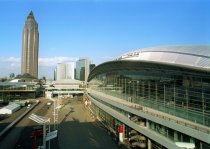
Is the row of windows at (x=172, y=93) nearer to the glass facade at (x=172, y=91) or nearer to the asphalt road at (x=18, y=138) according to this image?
the glass facade at (x=172, y=91)

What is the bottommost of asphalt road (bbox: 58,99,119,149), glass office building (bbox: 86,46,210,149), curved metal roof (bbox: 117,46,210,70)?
asphalt road (bbox: 58,99,119,149)

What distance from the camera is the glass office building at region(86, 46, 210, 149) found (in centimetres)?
1664

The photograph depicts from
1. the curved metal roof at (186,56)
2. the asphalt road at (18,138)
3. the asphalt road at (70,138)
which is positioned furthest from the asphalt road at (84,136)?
the curved metal roof at (186,56)

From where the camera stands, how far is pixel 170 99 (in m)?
21.1

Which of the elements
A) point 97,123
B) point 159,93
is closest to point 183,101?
point 159,93

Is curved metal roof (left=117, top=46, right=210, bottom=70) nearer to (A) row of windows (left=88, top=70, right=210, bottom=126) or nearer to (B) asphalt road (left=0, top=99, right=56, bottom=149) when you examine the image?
(A) row of windows (left=88, top=70, right=210, bottom=126)

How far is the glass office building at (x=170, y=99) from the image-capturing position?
655 inches

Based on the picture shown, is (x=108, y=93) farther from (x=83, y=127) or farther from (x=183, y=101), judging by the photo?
(x=183, y=101)

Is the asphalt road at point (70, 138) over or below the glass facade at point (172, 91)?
below

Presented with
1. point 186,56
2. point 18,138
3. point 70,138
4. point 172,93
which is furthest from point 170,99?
point 18,138

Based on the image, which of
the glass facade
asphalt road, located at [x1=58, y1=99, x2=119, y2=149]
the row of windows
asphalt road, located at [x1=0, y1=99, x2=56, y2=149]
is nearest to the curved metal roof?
the glass facade

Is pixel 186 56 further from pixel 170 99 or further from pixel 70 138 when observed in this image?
pixel 70 138

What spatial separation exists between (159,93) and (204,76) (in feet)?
22.0

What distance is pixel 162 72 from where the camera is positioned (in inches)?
886
